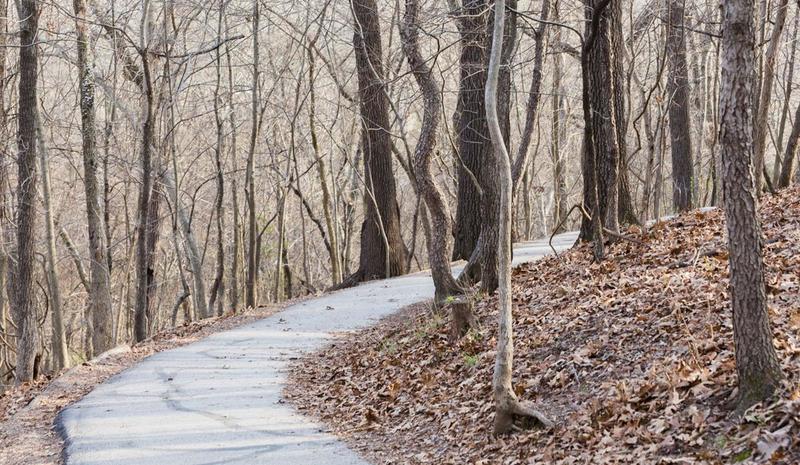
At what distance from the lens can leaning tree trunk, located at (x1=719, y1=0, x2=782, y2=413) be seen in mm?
5516

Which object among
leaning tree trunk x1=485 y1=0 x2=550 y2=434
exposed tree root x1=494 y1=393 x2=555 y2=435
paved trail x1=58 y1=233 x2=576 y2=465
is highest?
leaning tree trunk x1=485 y1=0 x2=550 y2=434

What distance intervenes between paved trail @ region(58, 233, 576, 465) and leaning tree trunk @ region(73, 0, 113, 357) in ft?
11.0

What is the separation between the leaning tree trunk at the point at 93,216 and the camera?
16578 millimetres

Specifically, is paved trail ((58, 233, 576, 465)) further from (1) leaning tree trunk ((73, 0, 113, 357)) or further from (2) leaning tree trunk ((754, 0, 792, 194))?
(2) leaning tree trunk ((754, 0, 792, 194))

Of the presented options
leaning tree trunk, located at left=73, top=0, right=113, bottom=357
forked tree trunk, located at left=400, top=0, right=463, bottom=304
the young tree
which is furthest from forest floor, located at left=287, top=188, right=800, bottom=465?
leaning tree trunk, located at left=73, top=0, right=113, bottom=357

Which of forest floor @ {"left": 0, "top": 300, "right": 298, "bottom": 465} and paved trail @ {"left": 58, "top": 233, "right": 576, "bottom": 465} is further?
forest floor @ {"left": 0, "top": 300, "right": 298, "bottom": 465}

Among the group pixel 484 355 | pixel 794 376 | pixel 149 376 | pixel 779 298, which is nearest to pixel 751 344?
pixel 794 376

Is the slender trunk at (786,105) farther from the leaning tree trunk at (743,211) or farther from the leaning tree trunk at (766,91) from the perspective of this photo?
the leaning tree trunk at (743,211)

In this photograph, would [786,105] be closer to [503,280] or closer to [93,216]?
[503,280]

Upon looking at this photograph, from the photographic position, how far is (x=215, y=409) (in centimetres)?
964

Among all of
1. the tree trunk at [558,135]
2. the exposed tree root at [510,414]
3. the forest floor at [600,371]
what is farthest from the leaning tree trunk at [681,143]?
the exposed tree root at [510,414]

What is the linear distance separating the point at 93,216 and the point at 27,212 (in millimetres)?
1591

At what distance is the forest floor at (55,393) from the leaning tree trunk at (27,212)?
2.26 m

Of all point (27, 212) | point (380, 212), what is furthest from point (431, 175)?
point (380, 212)
